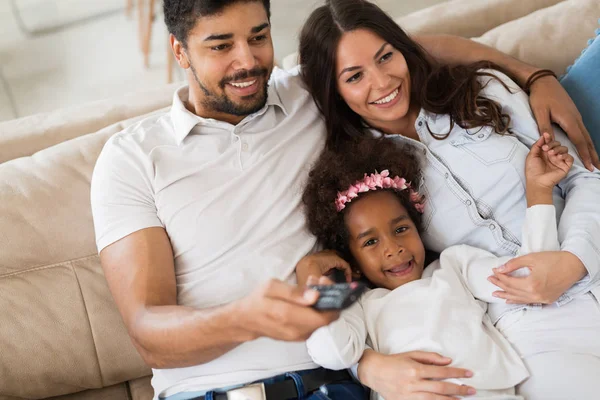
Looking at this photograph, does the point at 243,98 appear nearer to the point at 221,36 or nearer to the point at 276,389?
the point at 221,36

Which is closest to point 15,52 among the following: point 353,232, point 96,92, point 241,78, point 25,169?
point 96,92

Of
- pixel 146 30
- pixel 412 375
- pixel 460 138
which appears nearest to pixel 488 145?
pixel 460 138

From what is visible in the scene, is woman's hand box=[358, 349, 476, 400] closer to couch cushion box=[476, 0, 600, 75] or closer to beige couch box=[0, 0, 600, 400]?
beige couch box=[0, 0, 600, 400]

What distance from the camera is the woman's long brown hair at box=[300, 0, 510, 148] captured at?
182cm

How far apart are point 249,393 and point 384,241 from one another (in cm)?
51

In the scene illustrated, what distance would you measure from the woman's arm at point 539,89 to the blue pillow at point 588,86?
0.07m

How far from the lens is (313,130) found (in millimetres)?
1951

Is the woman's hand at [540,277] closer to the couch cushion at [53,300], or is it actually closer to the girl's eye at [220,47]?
the girl's eye at [220,47]

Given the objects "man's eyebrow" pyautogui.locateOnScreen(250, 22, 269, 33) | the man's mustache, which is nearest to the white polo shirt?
the man's mustache

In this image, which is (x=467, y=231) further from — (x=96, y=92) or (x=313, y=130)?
(x=96, y=92)

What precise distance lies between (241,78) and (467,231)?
732 millimetres

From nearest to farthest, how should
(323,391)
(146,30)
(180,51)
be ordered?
Answer: (323,391), (180,51), (146,30)

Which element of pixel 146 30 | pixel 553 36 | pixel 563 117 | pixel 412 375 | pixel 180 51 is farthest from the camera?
pixel 146 30

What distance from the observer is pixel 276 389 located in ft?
5.08
